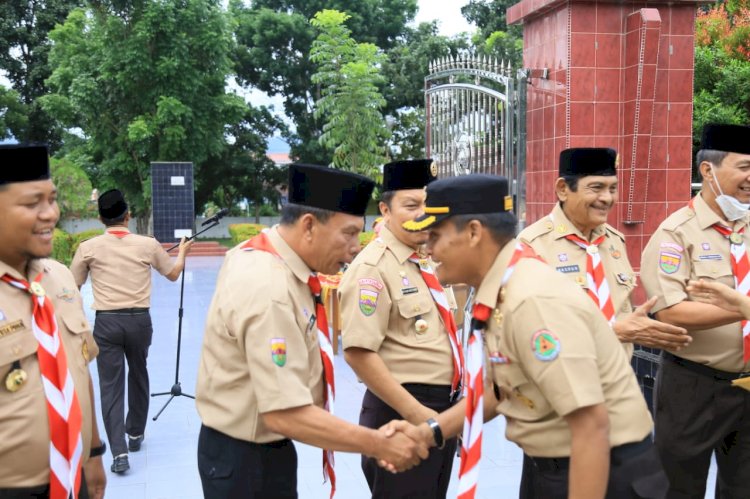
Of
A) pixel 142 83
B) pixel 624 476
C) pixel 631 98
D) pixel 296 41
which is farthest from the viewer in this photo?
pixel 296 41

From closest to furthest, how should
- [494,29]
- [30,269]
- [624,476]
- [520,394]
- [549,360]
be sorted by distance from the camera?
[549,360] < [624,476] < [520,394] < [30,269] < [494,29]

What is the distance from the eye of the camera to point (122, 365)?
505cm

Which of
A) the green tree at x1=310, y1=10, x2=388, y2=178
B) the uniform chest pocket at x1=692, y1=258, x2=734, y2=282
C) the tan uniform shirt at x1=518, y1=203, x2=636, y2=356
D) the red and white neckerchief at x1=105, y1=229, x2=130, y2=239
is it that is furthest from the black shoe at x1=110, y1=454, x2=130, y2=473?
the green tree at x1=310, y1=10, x2=388, y2=178

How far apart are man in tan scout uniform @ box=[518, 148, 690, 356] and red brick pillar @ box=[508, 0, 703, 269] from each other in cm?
262

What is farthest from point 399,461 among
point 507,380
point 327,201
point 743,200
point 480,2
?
point 480,2

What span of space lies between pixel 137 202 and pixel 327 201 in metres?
21.6

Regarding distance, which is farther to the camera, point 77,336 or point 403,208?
point 403,208

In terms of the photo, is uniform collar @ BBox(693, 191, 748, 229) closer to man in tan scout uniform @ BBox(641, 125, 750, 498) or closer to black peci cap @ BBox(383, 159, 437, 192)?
man in tan scout uniform @ BBox(641, 125, 750, 498)

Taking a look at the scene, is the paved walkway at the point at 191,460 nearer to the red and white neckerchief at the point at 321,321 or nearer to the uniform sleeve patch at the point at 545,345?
the red and white neckerchief at the point at 321,321

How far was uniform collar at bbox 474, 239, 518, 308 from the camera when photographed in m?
2.08

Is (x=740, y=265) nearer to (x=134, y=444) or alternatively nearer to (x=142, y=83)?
(x=134, y=444)

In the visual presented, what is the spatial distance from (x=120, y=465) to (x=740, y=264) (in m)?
3.68

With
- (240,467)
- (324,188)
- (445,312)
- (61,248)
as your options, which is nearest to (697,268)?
(445,312)

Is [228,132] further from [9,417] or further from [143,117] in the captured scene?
[9,417]
